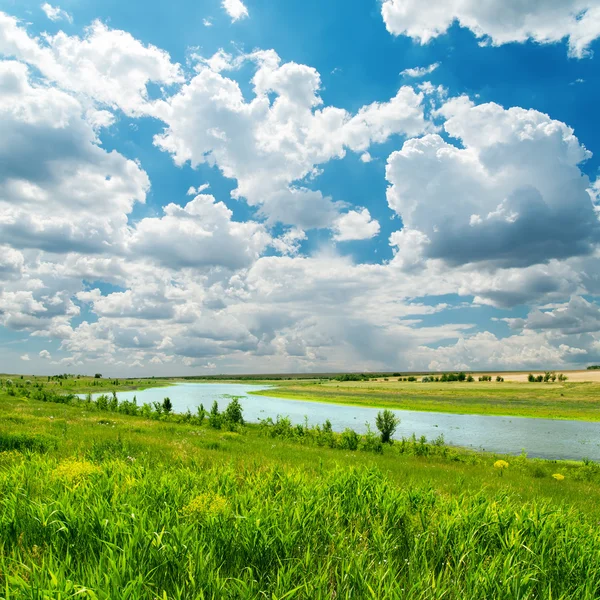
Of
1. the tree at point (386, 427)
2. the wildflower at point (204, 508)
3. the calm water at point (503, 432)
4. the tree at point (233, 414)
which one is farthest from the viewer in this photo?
the tree at point (233, 414)

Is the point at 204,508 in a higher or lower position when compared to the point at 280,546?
higher

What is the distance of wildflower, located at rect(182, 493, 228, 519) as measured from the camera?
488cm

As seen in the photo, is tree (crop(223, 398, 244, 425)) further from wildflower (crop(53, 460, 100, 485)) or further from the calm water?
wildflower (crop(53, 460, 100, 485))

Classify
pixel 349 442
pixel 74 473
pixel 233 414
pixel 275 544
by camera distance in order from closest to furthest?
1. pixel 275 544
2. pixel 74 473
3. pixel 349 442
4. pixel 233 414

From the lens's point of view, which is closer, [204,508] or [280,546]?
[280,546]

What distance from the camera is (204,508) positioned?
503cm

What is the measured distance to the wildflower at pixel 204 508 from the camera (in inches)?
192

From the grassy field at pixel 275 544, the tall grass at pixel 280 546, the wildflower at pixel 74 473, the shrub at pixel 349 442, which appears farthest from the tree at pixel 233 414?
the tall grass at pixel 280 546

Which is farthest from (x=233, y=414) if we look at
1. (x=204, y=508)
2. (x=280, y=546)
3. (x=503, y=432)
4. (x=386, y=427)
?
(x=280, y=546)

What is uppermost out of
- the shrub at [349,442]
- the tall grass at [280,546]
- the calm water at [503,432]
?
the tall grass at [280,546]

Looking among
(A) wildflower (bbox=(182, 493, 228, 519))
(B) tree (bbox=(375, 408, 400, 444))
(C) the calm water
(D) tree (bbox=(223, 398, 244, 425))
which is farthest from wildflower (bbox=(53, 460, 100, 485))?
(C) the calm water

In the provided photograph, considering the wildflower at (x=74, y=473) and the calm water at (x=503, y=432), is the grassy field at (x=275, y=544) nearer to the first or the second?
the wildflower at (x=74, y=473)

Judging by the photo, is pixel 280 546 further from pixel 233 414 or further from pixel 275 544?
pixel 233 414

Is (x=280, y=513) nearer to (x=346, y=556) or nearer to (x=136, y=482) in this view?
(x=346, y=556)
